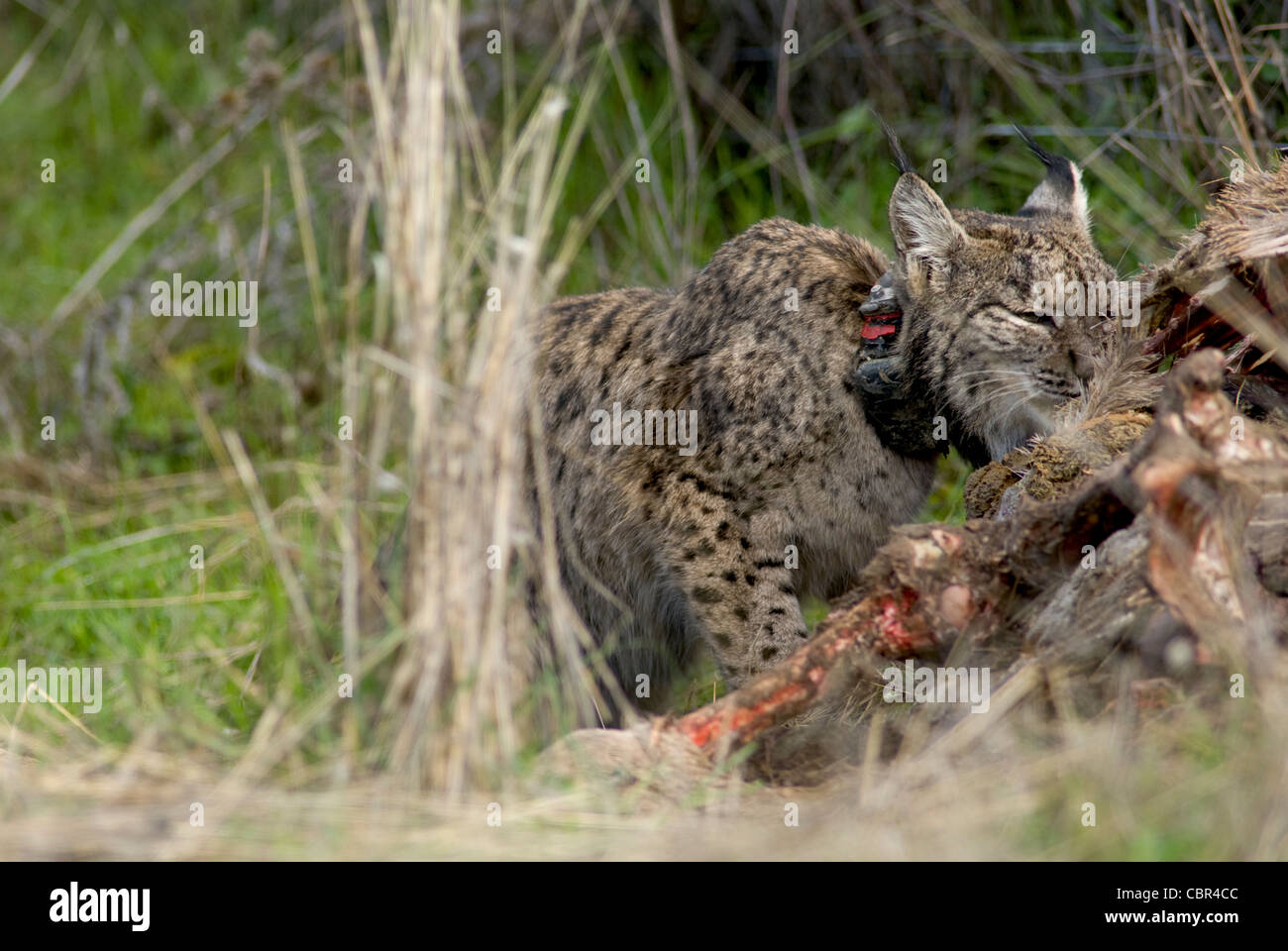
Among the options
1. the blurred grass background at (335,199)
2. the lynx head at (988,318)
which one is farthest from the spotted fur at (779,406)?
the blurred grass background at (335,199)

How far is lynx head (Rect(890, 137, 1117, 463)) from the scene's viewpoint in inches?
174

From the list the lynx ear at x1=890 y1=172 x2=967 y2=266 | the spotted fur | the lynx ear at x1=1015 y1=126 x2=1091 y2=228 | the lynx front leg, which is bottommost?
the lynx front leg

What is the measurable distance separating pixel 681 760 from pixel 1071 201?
2415mm

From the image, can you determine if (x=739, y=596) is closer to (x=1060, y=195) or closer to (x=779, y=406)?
(x=779, y=406)

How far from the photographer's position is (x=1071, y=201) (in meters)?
4.80

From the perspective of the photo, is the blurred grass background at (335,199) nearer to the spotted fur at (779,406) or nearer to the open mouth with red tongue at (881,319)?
the spotted fur at (779,406)

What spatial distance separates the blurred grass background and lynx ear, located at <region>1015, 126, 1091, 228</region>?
0.48 m

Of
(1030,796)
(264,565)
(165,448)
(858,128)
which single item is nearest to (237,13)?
(165,448)

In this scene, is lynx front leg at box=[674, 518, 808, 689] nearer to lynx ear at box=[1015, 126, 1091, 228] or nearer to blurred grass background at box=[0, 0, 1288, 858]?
blurred grass background at box=[0, 0, 1288, 858]

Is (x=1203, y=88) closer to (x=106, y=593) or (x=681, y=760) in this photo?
(x=681, y=760)

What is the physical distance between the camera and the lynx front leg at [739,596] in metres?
4.59

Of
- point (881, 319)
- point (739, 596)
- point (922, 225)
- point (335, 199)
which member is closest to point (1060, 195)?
point (922, 225)

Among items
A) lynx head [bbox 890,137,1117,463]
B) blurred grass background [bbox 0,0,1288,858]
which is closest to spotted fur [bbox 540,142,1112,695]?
lynx head [bbox 890,137,1117,463]

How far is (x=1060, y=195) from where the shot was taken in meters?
4.83
